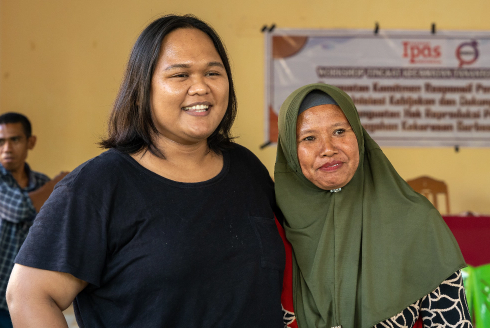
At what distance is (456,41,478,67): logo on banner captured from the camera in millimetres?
4395

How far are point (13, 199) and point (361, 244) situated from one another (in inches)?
81.6

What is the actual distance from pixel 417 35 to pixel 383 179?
3.33 meters

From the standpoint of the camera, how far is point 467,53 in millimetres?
4402

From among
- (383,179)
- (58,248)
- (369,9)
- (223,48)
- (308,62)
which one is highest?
(369,9)

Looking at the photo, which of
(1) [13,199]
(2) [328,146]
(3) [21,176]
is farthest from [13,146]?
(2) [328,146]

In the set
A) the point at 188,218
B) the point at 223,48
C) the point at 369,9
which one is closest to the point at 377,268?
the point at 188,218

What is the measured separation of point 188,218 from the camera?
4.02ft

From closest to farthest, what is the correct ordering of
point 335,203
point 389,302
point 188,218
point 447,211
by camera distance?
point 188,218 < point 389,302 < point 335,203 < point 447,211

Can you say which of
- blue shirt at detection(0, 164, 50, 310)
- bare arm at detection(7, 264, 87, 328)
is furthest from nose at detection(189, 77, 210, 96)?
blue shirt at detection(0, 164, 50, 310)

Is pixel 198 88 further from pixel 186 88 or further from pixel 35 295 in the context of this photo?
pixel 35 295

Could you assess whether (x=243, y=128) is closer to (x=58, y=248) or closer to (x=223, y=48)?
(x=223, y=48)

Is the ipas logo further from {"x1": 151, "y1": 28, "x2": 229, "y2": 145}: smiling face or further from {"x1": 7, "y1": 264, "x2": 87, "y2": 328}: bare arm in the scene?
{"x1": 7, "y1": 264, "x2": 87, "y2": 328}: bare arm

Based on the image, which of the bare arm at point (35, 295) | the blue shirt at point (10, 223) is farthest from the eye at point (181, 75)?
the blue shirt at point (10, 223)

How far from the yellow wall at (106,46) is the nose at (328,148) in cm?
297
